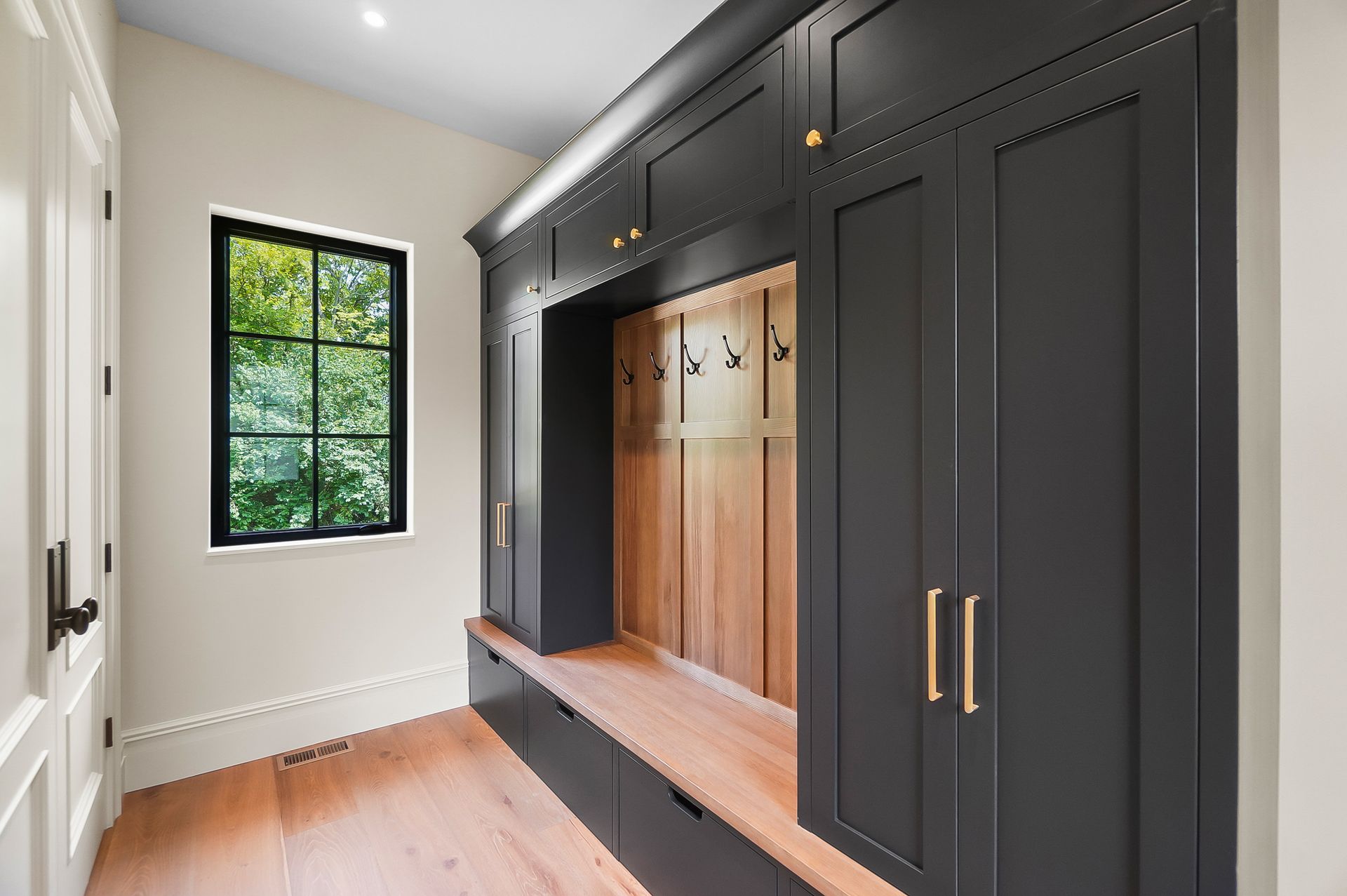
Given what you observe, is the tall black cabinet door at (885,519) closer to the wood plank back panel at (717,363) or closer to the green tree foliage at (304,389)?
the wood plank back panel at (717,363)

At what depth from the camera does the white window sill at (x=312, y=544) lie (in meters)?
2.54

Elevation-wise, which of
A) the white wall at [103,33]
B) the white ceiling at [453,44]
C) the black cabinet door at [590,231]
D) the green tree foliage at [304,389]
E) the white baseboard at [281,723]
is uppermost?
the white ceiling at [453,44]

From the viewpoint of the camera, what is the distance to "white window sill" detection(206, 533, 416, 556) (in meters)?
2.54

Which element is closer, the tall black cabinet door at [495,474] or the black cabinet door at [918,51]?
the black cabinet door at [918,51]

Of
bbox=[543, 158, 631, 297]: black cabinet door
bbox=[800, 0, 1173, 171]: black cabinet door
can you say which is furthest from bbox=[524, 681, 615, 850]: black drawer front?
bbox=[800, 0, 1173, 171]: black cabinet door

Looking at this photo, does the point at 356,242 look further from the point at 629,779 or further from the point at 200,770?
the point at 629,779

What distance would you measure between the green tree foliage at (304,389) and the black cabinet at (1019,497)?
2336 mm

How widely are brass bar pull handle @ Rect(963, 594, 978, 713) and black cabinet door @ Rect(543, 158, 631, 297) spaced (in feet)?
4.79

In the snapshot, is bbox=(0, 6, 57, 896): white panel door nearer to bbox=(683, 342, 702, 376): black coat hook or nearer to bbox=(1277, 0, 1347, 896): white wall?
bbox=(683, 342, 702, 376): black coat hook

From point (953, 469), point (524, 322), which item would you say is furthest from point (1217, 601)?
point (524, 322)

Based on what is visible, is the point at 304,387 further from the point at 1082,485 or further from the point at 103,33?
the point at 1082,485

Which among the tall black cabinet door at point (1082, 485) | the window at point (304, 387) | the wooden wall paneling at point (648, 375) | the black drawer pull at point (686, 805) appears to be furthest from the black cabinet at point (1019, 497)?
the window at point (304, 387)

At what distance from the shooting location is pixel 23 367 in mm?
1298

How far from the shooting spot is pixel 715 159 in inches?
66.8
